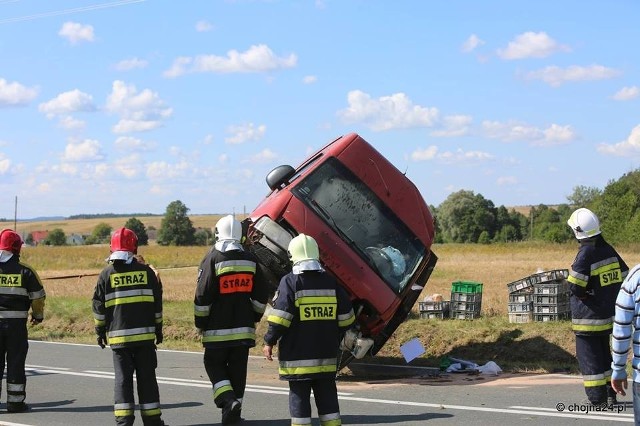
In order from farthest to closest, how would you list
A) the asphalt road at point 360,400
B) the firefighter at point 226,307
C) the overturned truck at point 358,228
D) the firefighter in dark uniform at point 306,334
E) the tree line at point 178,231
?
the tree line at point 178,231 < the overturned truck at point 358,228 < the asphalt road at point 360,400 < the firefighter at point 226,307 < the firefighter in dark uniform at point 306,334

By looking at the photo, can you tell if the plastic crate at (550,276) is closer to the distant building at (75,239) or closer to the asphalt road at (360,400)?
the asphalt road at (360,400)

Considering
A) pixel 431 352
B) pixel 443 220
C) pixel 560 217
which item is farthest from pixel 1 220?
pixel 431 352

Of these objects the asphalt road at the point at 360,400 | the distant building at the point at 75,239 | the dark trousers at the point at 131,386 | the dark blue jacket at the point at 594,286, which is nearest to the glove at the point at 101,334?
the dark trousers at the point at 131,386

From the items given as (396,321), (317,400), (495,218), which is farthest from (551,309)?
(495,218)

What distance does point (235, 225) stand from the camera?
8.55 metres

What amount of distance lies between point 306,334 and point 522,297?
7438 millimetres

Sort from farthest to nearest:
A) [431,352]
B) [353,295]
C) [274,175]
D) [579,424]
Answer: [431,352]
[274,175]
[353,295]
[579,424]

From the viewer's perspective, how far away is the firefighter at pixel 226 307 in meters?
8.33

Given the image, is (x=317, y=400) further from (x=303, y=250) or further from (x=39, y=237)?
(x=39, y=237)

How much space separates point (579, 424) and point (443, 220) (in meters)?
85.3

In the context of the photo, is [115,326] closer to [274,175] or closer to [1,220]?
[274,175]

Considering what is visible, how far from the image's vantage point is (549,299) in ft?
43.8

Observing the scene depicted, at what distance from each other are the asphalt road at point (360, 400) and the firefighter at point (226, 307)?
1.93 feet

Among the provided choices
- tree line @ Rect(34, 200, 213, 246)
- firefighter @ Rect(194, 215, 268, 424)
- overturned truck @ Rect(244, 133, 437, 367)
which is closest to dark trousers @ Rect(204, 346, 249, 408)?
firefighter @ Rect(194, 215, 268, 424)
